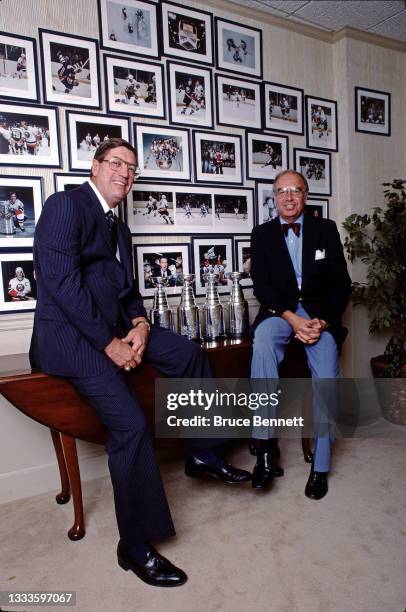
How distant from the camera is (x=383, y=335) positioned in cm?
398

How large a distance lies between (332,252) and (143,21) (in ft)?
6.14

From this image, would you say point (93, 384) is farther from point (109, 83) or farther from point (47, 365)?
point (109, 83)

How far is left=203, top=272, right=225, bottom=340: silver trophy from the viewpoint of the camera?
2.87m

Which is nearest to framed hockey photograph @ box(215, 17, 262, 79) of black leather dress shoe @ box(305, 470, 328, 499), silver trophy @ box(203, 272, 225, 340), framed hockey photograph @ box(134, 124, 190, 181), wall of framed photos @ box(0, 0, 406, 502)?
wall of framed photos @ box(0, 0, 406, 502)

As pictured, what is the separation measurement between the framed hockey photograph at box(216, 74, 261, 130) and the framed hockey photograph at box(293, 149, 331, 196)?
44cm

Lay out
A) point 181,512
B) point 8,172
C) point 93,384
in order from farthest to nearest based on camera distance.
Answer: point 8,172 < point 181,512 < point 93,384

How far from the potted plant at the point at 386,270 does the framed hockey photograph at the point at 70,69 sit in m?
2.10

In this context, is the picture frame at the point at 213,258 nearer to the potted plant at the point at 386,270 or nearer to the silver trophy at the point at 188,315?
the silver trophy at the point at 188,315

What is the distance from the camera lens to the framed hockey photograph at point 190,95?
299 cm

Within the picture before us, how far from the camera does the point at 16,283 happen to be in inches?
101

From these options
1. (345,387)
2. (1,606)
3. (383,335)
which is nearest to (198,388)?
(1,606)

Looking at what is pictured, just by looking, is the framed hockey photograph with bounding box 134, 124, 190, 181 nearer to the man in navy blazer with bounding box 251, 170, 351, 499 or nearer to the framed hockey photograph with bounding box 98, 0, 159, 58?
the framed hockey photograph with bounding box 98, 0, 159, 58

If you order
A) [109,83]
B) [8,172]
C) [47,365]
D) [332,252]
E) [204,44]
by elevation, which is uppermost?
[204,44]

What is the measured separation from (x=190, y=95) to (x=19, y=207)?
1.37 m
